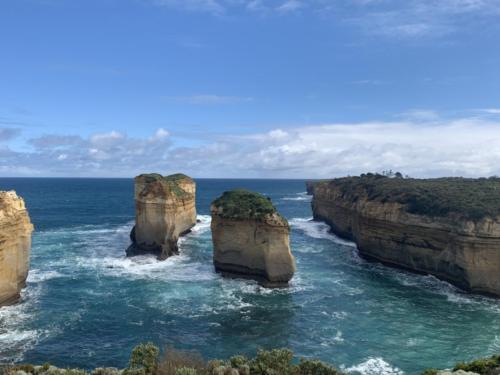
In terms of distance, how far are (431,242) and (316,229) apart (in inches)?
1472

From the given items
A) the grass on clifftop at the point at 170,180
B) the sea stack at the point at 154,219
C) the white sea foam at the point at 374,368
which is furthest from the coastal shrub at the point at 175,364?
the grass on clifftop at the point at 170,180

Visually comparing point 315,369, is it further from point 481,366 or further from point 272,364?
point 481,366

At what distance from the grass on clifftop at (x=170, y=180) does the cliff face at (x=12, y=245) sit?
21398 mm

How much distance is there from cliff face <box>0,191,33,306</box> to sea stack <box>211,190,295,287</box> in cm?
2016

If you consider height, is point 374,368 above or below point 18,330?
below

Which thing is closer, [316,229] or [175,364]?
[175,364]

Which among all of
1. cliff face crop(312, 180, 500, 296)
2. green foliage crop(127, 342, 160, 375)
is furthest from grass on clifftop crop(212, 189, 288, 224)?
green foliage crop(127, 342, 160, 375)

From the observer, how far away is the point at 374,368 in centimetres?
3033

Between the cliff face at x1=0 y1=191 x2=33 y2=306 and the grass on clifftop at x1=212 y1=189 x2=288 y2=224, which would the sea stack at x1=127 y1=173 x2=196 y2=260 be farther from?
the cliff face at x1=0 y1=191 x2=33 y2=306

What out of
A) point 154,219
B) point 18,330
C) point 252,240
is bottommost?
point 18,330

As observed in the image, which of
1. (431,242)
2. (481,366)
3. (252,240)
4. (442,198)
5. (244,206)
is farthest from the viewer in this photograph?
(442,198)

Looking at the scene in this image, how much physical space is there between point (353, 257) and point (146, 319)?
115 ft

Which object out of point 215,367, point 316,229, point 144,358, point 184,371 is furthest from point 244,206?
point 316,229

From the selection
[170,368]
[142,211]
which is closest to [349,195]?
[142,211]
